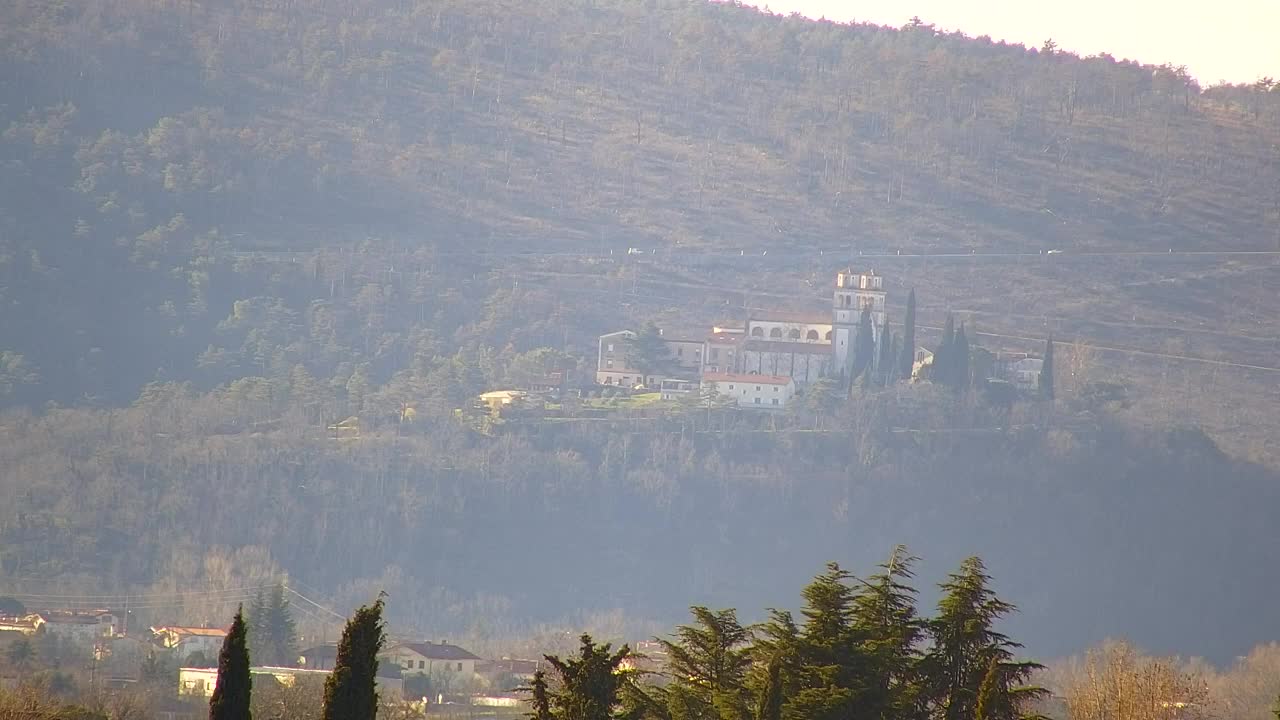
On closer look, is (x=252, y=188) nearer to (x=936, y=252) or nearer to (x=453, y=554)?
(x=936, y=252)

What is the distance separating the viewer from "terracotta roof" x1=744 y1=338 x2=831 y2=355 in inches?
4355

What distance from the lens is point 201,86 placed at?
553 feet

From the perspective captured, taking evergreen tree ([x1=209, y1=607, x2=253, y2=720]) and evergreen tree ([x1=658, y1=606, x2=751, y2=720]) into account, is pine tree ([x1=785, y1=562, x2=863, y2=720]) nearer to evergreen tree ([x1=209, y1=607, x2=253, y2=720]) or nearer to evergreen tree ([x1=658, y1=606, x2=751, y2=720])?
evergreen tree ([x1=658, y1=606, x2=751, y2=720])

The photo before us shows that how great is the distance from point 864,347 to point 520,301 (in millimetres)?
29857

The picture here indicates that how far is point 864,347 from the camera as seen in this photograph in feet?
356

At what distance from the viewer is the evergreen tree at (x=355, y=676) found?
2408cm

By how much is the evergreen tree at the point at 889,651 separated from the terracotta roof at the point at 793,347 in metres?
83.4

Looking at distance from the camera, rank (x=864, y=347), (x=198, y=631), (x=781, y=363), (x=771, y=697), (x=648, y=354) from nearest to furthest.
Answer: (x=771, y=697)
(x=198, y=631)
(x=864, y=347)
(x=648, y=354)
(x=781, y=363)

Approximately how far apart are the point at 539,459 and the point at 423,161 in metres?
64.4

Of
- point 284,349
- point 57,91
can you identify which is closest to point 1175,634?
point 284,349

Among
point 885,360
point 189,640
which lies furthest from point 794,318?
point 189,640

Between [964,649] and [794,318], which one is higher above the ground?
[794,318]

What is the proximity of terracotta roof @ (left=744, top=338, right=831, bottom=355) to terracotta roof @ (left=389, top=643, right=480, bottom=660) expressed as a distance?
49.4 metres

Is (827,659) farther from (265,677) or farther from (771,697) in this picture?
(265,677)
